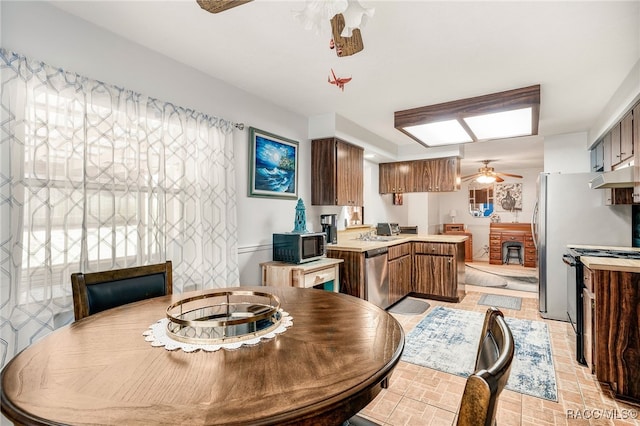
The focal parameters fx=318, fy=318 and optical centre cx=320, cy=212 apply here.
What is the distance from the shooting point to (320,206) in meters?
3.93

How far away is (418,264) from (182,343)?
3948mm

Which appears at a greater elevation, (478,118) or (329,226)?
(478,118)

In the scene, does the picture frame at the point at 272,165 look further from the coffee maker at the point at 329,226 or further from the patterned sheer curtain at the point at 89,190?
the coffee maker at the point at 329,226

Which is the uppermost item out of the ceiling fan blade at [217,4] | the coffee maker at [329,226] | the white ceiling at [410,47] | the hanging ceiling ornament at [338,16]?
the white ceiling at [410,47]

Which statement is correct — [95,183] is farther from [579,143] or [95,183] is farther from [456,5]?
[579,143]

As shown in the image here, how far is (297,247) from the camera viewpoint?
2.97 metres

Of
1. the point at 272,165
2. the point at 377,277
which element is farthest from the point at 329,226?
the point at 272,165

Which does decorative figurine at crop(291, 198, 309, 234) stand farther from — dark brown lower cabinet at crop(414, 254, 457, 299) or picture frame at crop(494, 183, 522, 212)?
picture frame at crop(494, 183, 522, 212)

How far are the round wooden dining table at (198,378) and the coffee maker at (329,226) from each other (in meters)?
2.63

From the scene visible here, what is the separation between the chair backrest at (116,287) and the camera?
4.65 feet

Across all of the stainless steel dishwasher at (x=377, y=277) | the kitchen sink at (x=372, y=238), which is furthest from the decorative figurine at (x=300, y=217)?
the kitchen sink at (x=372, y=238)

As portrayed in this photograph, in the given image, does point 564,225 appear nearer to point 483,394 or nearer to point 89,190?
point 483,394

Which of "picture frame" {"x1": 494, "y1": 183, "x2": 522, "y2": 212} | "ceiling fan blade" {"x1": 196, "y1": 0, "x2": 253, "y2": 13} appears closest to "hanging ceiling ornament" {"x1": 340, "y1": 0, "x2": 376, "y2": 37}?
"ceiling fan blade" {"x1": 196, "y1": 0, "x2": 253, "y2": 13}

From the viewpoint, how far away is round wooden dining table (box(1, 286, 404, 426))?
2.22 feet
